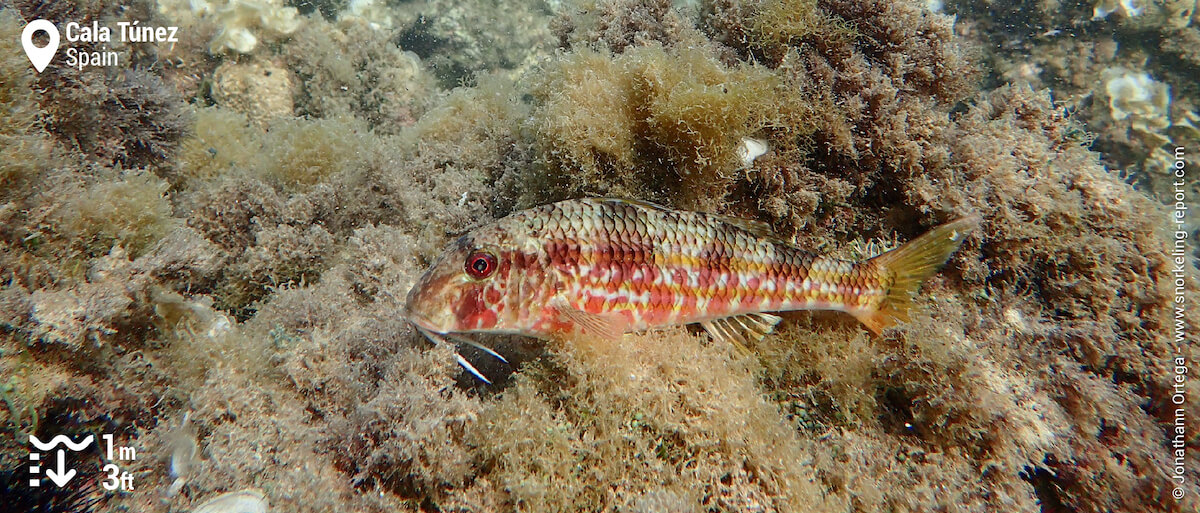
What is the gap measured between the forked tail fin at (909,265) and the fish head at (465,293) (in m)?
2.24

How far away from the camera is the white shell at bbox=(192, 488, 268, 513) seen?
85.4 inches

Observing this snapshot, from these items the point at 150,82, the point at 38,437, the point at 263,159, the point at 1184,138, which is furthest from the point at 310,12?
the point at 1184,138

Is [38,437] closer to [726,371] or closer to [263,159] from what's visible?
[263,159]

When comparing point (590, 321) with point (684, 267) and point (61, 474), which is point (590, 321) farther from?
point (61, 474)

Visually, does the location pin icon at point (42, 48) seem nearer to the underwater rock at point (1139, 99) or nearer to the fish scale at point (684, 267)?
the fish scale at point (684, 267)

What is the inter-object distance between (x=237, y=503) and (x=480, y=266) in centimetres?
159

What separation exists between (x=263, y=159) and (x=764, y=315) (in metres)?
4.49

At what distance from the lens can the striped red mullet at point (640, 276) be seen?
255 centimetres

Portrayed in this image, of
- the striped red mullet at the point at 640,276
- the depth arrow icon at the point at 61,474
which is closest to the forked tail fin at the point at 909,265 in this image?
the striped red mullet at the point at 640,276

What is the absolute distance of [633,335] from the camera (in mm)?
2746

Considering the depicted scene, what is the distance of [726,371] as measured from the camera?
2625 millimetres

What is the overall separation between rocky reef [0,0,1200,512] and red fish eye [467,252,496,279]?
18.5 inches

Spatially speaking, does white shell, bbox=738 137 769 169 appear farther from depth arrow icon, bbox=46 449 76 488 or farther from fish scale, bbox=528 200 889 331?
depth arrow icon, bbox=46 449 76 488

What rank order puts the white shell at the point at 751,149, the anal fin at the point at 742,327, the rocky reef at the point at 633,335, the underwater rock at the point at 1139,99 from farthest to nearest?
the underwater rock at the point at 1139,99, the white shell at the point at 751,149, the anal fin at the point at 742,327, the rocky reef at the point at 633,335
